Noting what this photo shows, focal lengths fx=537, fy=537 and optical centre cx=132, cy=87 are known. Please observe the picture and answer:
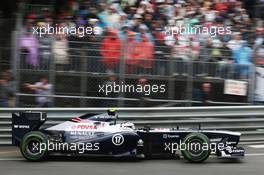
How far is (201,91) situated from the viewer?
12086mm

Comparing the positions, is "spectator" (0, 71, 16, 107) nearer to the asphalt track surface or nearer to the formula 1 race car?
the asphalt track surface

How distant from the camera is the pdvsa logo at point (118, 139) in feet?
31.9

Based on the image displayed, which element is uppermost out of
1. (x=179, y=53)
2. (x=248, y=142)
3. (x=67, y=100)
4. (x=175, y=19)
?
(x=175, y=19)

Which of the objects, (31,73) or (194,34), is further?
(194,34)

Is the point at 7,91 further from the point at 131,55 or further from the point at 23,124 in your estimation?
the point at 131,55

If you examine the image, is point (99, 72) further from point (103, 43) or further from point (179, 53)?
point (179, 53)

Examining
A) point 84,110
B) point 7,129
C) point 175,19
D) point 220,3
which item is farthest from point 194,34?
point 7,129

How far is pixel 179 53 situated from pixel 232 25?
2.85 meters

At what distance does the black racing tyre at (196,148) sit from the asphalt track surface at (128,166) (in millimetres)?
125

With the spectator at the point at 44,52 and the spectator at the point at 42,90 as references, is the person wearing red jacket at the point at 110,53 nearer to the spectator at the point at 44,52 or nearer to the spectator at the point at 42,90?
the spectator at the point at 44,52

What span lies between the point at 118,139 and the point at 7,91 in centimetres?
328

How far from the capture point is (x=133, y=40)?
1198 cm

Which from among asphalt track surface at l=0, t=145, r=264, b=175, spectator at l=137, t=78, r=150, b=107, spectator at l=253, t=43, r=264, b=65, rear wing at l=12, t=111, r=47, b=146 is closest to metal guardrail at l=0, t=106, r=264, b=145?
spectator at l=137, t=78, r=150, b=107

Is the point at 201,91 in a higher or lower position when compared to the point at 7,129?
higher
